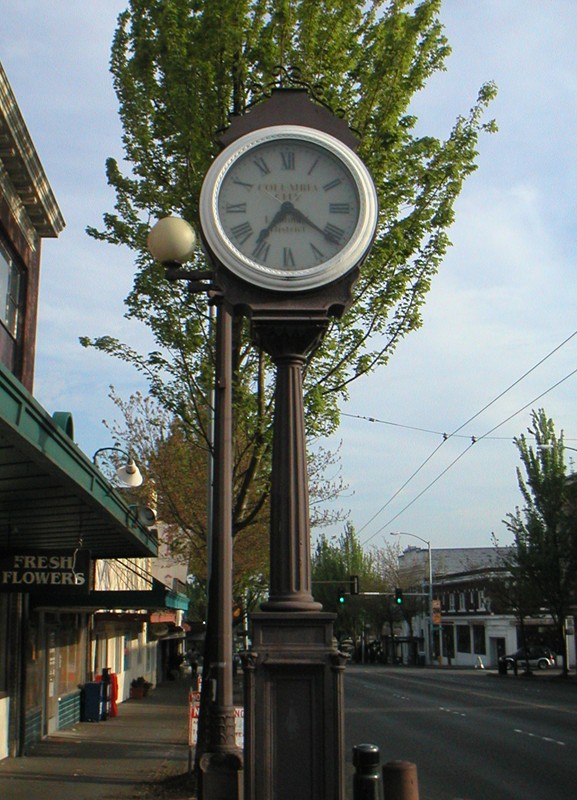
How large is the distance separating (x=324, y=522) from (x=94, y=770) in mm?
18660

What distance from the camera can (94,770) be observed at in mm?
15070

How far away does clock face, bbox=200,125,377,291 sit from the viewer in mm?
6133

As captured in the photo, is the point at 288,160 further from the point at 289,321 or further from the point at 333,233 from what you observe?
the point at 289,321

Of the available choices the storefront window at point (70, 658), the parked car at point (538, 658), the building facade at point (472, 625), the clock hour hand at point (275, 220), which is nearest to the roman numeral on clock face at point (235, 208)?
the clock hour hand at point (275, 220)

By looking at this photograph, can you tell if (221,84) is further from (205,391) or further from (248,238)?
(248,238)

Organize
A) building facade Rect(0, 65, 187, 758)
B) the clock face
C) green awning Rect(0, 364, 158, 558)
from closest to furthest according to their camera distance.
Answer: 1. the clock face
2. green awning Rect(0, 364, 158, 558)
3. building facade Rect(0, 65, 187, 758)

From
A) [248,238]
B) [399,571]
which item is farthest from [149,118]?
[399,571]

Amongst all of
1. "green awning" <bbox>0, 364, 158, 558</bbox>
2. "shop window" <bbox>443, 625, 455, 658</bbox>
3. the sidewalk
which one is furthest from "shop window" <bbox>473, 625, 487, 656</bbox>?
"green awning" <bbox>0, 364, 158, 558</bbox>

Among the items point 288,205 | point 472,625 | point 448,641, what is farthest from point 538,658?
point 288,205

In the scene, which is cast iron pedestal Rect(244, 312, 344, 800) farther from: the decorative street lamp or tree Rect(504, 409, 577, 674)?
tree Rect(504, 409, 577, 674)

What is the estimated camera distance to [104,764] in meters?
15.8

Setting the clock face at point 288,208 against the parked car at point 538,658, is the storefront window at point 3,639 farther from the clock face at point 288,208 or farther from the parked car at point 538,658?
the parked car at point 538,658

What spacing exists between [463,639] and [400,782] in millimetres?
79694

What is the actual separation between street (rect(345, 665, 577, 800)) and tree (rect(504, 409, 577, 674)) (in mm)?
12971
